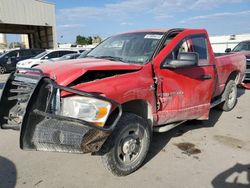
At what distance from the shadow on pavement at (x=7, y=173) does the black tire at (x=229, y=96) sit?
15.7 ft

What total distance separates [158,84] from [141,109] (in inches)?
17.0

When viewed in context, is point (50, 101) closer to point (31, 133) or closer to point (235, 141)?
point (31, 133)

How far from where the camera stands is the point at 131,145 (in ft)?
10.9

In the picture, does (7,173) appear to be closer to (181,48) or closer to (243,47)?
(181,48)

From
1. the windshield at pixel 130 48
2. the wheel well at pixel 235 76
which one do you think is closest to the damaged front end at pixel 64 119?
the windshield at pixel 130 48

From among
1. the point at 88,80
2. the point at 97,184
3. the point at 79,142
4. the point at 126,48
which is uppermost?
the point at 126,48

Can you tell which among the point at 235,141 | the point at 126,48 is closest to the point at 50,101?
the point at 126,48

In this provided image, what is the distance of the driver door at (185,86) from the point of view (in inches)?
144

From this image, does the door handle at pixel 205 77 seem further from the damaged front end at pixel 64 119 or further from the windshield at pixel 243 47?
the windshield at pixel 243 47

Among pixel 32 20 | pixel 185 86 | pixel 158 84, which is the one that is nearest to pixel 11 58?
pixel 32 20

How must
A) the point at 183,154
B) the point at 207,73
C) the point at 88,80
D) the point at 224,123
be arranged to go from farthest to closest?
the point at 224,123 → the point at 207,73 → the point at 183,154 → the point at 88,80

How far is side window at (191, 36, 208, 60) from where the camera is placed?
4586 millimetres

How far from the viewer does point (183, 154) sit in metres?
4.00

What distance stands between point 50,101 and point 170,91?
1809 mm
